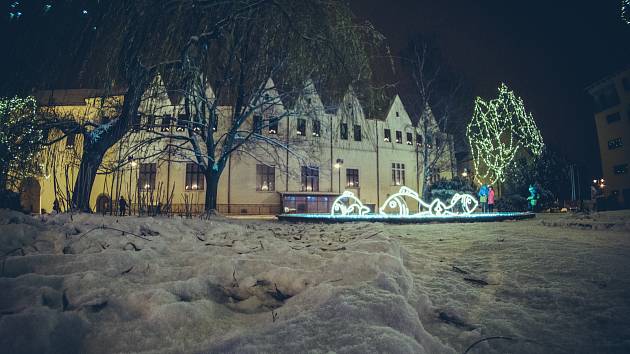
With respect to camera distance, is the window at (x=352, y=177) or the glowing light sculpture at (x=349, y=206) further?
the window at (x=352, y=177)

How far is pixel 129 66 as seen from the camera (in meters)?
3.45

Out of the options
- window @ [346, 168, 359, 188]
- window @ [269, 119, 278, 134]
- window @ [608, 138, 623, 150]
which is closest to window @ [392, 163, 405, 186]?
window @ [346, 168, 359, 188]

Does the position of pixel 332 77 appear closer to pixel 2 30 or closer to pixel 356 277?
pixel 356 277

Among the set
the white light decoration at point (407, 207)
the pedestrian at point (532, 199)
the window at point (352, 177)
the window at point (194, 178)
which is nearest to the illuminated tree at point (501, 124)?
the pedestrian at point (532, 199)

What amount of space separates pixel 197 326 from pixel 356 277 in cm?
121

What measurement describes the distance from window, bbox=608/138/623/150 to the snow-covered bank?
38934 millimetres

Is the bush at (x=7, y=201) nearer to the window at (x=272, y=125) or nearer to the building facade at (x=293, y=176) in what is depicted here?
the window at (x=272, y=125)

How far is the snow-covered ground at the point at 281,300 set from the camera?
4.55 ft

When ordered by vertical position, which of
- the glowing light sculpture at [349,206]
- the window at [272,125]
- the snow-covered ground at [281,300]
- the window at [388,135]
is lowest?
the snow-covered ground at [281,300]

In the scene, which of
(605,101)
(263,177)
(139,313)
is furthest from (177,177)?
(605,101)

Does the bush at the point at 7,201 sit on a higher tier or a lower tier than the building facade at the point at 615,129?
lower

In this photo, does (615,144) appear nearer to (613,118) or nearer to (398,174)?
(613,118)

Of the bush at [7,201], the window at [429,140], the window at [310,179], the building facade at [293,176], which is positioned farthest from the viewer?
the window at [310,179]

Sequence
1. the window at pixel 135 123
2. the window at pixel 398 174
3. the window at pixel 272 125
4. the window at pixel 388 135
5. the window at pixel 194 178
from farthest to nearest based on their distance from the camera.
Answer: the window at pixel 388 135
the window at pixel 398 174
the window at pixel 194 178
the window at pixel 272 125
the window at pixel 135 123
